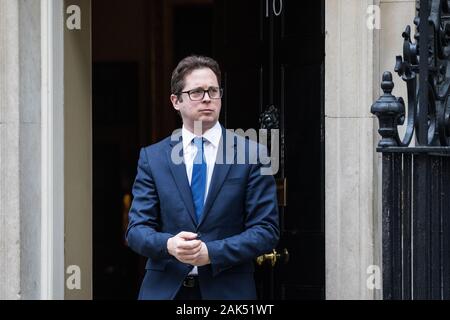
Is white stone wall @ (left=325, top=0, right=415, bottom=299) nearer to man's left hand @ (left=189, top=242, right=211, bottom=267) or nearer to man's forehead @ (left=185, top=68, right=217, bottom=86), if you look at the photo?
man's forehead @ (left=185, top=68, right=217, bottom=86)

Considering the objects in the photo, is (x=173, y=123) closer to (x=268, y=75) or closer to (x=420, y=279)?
(x=268, y=75)

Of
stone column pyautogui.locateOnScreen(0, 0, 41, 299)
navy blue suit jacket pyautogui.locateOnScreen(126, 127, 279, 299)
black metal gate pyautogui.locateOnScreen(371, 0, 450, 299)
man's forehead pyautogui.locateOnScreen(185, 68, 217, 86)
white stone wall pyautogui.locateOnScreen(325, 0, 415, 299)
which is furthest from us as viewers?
stone column pyautogui.locateOnScreen(0, 0, 41, 299)

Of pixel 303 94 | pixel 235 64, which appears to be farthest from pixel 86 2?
pixel 303 94

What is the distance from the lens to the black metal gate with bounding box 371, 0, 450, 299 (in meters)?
3.75

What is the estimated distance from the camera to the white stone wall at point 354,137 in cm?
595

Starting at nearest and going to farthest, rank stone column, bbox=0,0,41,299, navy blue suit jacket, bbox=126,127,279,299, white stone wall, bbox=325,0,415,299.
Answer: navy blue suit jacket, bbox=126,127,279,299
white stone wall, bbox=325,0,415,299
stone column, bbox=0,0,41,299

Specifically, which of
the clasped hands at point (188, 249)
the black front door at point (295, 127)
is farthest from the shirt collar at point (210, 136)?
the black front door at point (295, 127)

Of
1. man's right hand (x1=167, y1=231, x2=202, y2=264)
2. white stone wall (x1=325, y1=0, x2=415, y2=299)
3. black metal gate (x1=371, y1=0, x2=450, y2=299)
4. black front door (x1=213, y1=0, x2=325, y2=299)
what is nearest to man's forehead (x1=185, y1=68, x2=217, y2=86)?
man's right hand (x1=167, y1=231, x2=202, y2=264)

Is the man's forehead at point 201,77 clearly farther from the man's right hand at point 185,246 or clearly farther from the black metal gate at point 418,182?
the black metal gate at point 418,182

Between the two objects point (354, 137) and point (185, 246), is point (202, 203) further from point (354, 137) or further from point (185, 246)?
point (354, 137)

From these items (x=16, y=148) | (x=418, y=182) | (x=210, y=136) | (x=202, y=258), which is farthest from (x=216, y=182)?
(x=16, y=148)

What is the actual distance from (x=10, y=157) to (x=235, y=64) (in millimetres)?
1740

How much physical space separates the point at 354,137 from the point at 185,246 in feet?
6.46

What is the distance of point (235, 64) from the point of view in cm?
695
